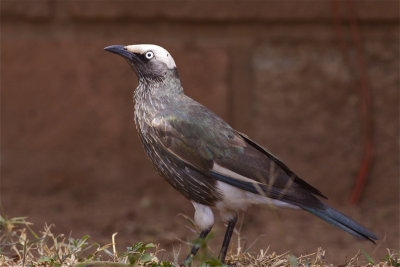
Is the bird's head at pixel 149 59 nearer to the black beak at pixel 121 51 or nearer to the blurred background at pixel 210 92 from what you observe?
the black beak at pixel 121 51

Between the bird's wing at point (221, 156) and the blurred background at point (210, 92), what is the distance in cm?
137

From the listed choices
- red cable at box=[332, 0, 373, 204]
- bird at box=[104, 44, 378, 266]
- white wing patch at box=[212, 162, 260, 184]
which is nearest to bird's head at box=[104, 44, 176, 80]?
bird at box=[104, 44, 378, 266]

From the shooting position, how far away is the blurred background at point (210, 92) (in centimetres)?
413

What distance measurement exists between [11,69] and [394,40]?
7.60ft

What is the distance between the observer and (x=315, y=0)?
410 centimetres

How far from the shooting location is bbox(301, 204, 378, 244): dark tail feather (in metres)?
2.59

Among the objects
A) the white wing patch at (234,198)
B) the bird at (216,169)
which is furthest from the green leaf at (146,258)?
the white wing patch at (234,198)

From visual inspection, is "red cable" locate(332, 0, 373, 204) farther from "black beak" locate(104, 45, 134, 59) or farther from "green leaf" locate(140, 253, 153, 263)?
"green leaf" locate(140, 253, 153, 263)

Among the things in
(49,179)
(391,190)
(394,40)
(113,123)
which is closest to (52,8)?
(113,123)

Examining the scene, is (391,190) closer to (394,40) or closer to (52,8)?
(394,40)

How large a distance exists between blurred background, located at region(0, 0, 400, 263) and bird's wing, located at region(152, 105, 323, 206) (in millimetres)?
1374

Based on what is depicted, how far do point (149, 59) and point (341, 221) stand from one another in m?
1.00

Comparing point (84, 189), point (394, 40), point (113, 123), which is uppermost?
point (394, 40)

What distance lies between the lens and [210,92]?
13.8ft
